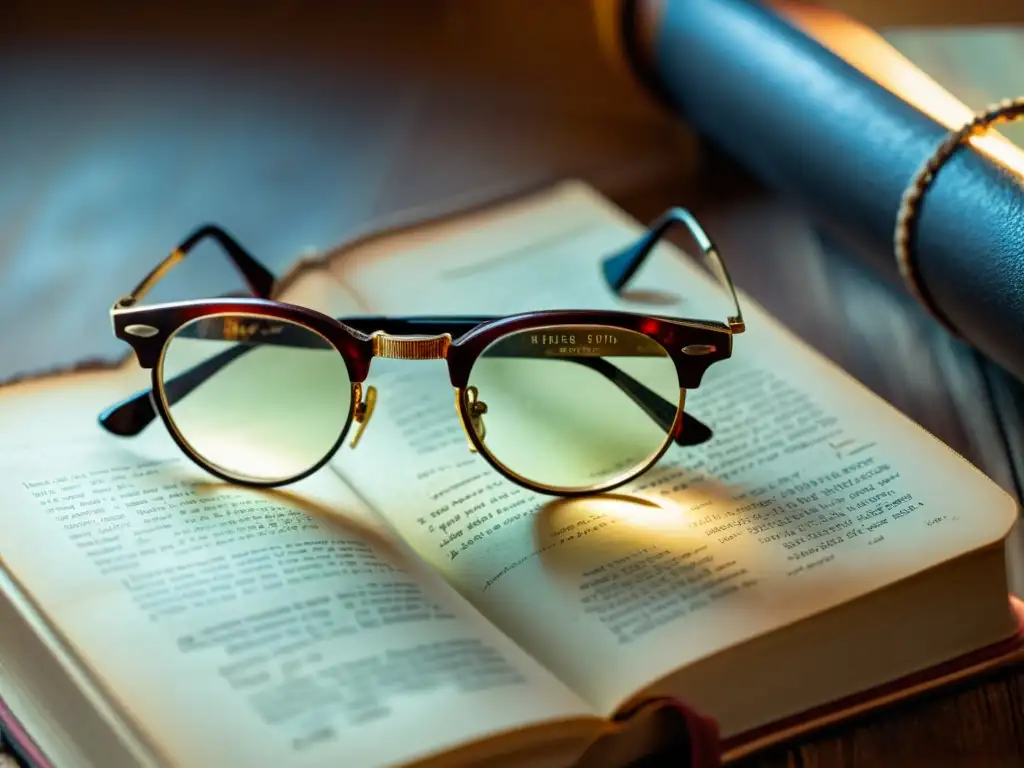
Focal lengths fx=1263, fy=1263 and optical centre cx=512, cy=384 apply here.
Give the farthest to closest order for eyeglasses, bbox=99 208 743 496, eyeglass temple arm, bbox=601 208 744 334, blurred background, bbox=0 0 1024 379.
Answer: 1. blurred background, bbox=0 0 1024 379
2. eyeglass temple arm, bbox=601 208 744 334
3. eyeglasses, bbox=99 208 743 496

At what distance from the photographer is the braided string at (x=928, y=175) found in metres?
0.68

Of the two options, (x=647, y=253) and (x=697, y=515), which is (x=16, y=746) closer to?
(x=697, y=515)

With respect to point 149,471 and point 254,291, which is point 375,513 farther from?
point 254,291

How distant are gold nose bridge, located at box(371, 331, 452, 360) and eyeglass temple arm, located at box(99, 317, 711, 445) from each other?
0.03 meters

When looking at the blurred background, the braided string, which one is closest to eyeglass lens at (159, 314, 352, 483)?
the blurred background

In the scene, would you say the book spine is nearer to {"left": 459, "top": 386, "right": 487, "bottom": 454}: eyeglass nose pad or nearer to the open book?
the open book

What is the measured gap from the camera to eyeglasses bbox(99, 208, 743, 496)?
0.64m

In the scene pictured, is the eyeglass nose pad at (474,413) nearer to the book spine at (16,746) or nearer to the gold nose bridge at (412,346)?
the gold nose bridge at (412,346)

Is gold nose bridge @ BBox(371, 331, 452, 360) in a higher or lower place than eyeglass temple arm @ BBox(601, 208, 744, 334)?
higher

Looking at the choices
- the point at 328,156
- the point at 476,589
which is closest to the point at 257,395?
the point at 476,589

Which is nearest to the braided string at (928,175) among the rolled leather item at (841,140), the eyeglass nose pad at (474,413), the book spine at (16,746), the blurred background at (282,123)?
the rolled leather item at (841,140)

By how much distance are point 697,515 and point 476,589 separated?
0.11 meters

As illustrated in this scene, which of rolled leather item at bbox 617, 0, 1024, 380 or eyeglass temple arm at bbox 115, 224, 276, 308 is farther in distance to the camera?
eyeglass temple arm at bbox 115, 224, 276, 308

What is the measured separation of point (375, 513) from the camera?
63cm
